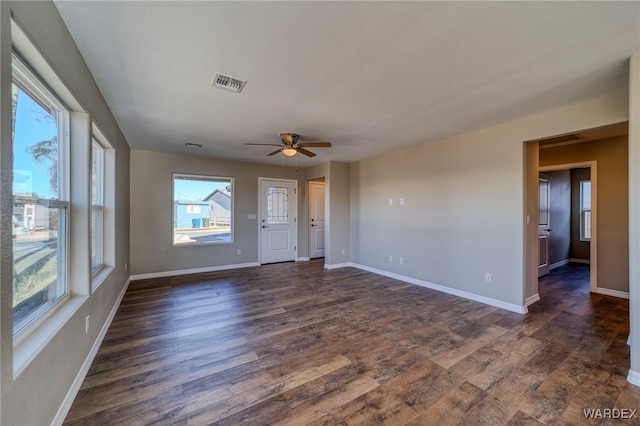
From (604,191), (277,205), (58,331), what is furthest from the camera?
(277,205)

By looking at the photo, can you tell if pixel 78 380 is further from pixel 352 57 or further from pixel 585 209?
pixel 585 209

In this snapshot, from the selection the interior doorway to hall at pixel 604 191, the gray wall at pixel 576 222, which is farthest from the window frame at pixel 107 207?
the gray wall at pixel 576 222

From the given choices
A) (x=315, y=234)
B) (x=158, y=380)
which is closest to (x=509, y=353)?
(x=158, y=380)

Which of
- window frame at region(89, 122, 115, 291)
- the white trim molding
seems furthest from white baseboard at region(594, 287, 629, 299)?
window frame at region(89, 122, 115, 291)

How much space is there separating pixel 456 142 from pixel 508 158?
0.79 m

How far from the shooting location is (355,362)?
219 cm

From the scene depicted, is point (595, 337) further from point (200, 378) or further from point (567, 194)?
point (567, 194)

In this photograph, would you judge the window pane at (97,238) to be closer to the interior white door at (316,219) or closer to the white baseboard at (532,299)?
the interior white door at (316,219)

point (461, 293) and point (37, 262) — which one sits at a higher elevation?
point (37, 262)

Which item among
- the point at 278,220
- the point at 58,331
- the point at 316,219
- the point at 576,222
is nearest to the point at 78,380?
the point at 58,331

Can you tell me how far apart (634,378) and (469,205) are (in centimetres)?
233

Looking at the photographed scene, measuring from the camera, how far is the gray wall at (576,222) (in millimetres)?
6035

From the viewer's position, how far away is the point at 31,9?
1.22m

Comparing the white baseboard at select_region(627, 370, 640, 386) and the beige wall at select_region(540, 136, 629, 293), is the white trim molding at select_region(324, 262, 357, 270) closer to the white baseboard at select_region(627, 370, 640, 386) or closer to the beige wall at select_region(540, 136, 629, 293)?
the beige wall at select_region(540, 136, 629, 293)
